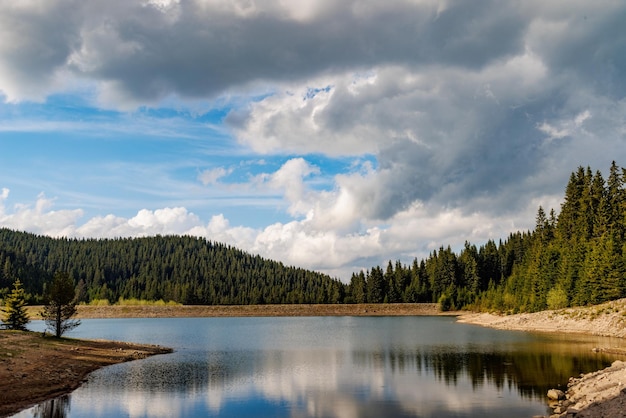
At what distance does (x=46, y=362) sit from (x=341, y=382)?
27504 millimetres

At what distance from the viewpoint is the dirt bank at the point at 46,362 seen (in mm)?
37616

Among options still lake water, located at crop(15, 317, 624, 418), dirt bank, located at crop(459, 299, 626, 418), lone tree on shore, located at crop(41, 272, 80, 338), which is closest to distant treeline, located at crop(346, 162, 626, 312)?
dirt bank, located at crop(459, 299, 626, 418)

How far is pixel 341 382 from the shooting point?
148 ft

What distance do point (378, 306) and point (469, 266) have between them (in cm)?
3821

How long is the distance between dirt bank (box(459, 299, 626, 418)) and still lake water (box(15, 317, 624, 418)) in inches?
89.2

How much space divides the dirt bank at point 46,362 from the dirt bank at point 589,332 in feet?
115

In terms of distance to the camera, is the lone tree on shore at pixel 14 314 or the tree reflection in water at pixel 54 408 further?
the lone tree on shore at pixel 14 314

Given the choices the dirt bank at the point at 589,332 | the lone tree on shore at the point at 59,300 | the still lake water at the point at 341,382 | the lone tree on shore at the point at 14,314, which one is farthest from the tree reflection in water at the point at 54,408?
the lone tree on shore at the point at 14,314

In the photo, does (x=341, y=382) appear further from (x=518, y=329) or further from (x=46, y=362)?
(x=518, y=329)

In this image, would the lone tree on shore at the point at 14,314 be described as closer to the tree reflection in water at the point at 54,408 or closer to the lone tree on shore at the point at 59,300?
the lone tree on shore at the point at 59,300

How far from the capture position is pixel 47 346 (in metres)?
56.9

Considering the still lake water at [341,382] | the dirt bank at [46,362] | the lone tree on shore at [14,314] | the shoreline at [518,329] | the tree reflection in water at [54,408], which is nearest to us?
the shoreline at [518,329]

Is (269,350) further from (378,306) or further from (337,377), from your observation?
(378,306)

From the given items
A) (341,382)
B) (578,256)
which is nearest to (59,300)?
(341,382)
